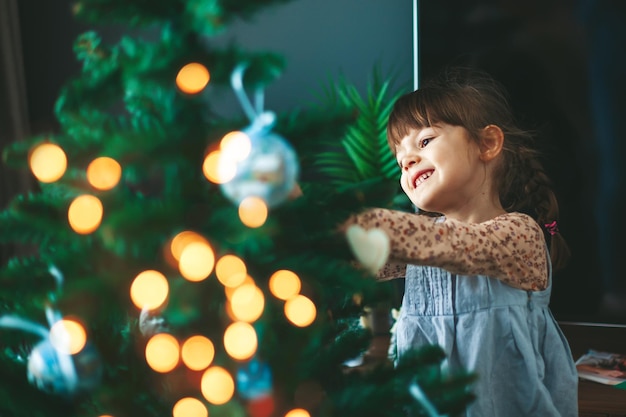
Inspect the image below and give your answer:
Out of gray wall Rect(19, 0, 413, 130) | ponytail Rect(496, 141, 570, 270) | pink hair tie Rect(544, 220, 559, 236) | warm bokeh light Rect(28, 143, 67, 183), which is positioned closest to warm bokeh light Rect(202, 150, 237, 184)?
warm bokeh light Rect(28, 143, 67, 183)

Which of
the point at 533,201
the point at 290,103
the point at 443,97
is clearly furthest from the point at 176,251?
the point at 290,103

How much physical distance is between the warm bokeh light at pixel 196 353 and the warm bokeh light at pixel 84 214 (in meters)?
0.11

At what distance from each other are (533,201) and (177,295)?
103 cm

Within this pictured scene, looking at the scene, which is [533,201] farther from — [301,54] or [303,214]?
[301,54]

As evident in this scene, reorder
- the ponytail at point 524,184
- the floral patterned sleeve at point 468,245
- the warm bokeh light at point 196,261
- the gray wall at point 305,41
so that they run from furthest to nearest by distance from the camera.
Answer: the gray wall at point 305,41 → the ponytail at point 524,184 → the floral patterned sleeve at point 468,245 → the warm bokeh light at point 196,261

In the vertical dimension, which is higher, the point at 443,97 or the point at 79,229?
the point at 443,97

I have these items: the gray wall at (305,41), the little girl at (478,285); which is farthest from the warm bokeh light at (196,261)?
the gray wall at (305,41)

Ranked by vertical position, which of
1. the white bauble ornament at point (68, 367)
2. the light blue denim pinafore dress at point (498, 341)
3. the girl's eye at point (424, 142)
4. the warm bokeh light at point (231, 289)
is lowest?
the light blue denim pinafore dress at point (498, 341)

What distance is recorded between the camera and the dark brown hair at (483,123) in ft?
3.42

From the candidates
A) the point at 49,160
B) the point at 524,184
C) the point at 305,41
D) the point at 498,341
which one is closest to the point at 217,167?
the point at 49,160

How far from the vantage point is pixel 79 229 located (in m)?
0.41

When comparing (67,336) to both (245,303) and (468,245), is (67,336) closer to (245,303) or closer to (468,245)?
(245,303)

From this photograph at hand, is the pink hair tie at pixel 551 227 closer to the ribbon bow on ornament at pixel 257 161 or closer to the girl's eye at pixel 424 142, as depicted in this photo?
the girl's eye at pixel 424 142

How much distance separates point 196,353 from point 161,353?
25 millimetres
